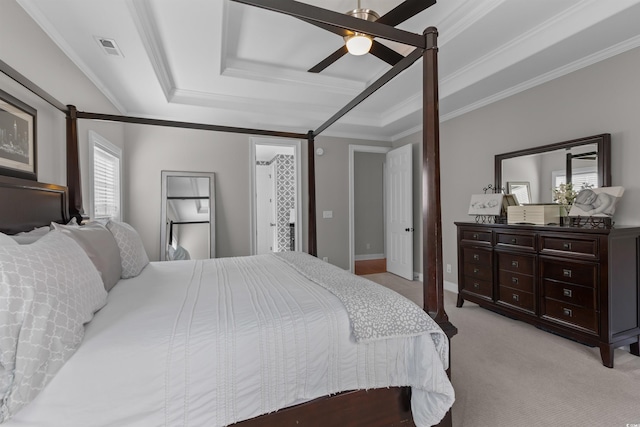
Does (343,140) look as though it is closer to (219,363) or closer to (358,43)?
(358,43)

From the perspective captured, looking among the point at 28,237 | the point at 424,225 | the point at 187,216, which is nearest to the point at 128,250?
the point at 28,237

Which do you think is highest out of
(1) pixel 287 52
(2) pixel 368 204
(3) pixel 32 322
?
(1) pixel 287 52

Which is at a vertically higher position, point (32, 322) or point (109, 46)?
point (109, 46)

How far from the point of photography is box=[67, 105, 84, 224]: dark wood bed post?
221 centimetres

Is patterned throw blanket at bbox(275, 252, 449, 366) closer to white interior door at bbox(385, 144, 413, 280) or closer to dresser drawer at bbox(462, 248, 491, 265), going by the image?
dresser drawer at bbox(462, 248, 491, 265)

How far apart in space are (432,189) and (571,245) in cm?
183

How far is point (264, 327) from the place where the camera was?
115 centimetres

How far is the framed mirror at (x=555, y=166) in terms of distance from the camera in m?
2.46

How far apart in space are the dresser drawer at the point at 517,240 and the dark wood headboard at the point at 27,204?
3809mm

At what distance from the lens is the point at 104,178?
3.13 meters

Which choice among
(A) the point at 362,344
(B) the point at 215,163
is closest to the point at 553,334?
(A) the point at 362,344

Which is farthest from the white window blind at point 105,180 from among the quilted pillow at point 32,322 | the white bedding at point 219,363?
the quilted pillow at point 32,322

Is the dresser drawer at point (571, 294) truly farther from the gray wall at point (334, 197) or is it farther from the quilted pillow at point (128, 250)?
the quilted pillow at point (128, 250)

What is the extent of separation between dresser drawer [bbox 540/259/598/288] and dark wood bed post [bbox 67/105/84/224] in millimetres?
3945
